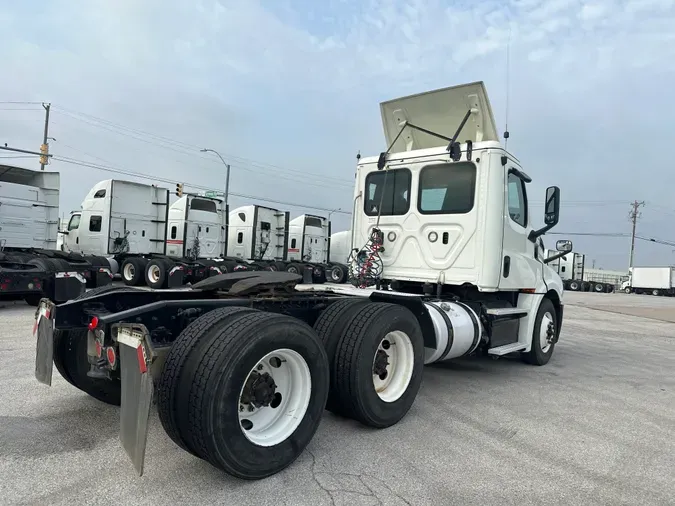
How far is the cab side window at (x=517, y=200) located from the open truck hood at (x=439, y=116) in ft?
2.00

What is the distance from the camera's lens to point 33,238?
40.9 feet

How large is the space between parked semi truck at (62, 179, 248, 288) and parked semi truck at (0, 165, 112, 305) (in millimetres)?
3504

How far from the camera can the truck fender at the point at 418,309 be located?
15.9ft

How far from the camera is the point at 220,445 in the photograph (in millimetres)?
2809

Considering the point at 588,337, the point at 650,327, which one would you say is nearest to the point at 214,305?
the point at 588,337

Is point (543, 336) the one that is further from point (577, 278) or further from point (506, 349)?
point (577, 278)

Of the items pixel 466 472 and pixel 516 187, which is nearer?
pixel 466 472

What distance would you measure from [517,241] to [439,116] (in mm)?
1926

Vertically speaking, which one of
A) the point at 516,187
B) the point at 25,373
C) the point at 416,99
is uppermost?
the point at 416,99

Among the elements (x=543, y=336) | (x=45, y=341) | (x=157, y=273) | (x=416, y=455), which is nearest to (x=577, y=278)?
(x=157, y=273)

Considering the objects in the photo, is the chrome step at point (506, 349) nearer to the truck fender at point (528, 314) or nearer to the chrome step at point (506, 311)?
the truck fender at point (528, 314)

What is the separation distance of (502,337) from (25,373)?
18.0 ft

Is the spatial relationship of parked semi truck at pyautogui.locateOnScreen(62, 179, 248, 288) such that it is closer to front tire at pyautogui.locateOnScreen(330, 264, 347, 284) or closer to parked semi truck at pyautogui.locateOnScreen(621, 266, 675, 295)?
front tire at pyautogui.locateOnScreen(330, 264, 347, 284)

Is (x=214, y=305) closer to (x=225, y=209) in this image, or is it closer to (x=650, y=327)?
(x=650, y=327)
